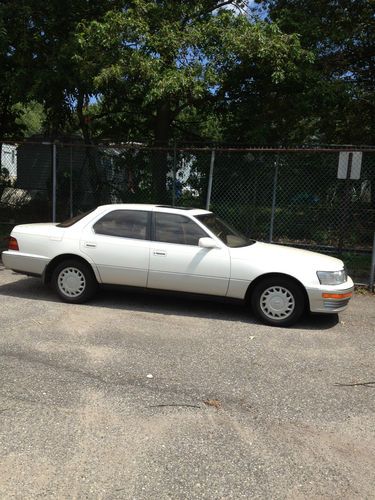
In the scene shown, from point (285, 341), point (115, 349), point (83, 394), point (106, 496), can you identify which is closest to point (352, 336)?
point (285, 341)

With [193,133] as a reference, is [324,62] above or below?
above

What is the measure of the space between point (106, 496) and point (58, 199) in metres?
11.3

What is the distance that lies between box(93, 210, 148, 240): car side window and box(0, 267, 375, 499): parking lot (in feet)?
3.50

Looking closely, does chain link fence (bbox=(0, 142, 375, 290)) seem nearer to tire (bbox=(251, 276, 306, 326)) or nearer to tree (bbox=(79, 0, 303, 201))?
tree (bbox=(79, 0, 303, 201))

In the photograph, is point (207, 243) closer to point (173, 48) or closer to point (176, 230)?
point (176, 230)

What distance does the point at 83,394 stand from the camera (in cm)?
393

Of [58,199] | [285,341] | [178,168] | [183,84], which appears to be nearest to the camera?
[285,341]

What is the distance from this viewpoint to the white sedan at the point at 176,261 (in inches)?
234

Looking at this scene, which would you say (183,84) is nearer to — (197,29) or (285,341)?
(197,29)

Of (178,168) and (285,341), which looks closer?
(285,341)

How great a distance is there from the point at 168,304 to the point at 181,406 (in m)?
3.05

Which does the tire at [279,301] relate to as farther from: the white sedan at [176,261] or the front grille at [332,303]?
the front grille at [332,303]

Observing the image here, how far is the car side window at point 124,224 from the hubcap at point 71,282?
2.07 feet

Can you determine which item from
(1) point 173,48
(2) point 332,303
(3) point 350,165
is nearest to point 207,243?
(2) point 332,303
